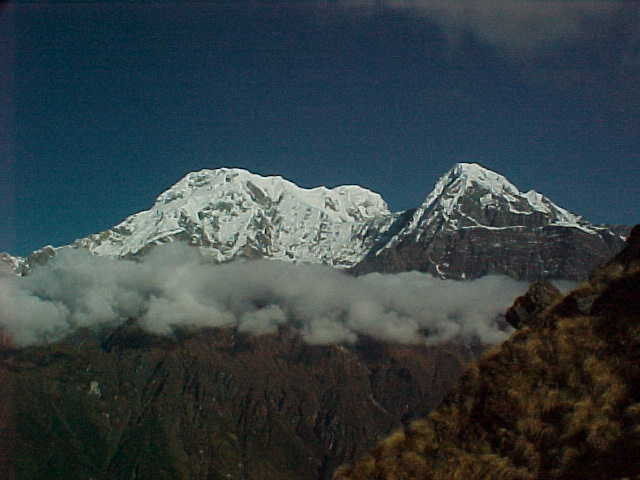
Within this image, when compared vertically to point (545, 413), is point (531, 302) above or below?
above

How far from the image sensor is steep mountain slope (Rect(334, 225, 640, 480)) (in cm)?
1192

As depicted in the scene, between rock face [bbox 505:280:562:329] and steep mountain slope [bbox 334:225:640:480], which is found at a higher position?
rock face [bbox 505:280:562:329]

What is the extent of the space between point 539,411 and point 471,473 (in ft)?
7.16

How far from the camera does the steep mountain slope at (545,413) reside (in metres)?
11.9

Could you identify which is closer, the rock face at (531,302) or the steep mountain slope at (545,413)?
the steep mountain slope at (545,413)

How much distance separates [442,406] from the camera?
16.2 m

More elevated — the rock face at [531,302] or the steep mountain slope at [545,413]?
the rock face at [531,302]

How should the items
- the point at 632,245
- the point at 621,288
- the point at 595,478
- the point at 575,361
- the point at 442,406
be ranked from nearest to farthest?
the point at 595,478 < the point at 575,361 < the point at 442,406 < the point at 621,288 < the point at 632,245

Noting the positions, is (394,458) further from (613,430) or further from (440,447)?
(613,430)

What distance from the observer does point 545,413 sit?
13.6m

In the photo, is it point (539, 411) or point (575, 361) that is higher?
point (575, 361)

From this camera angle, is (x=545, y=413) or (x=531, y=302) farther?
(x=531, y=302)

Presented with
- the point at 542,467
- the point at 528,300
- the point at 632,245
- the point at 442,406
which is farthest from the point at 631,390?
the point at 528,300

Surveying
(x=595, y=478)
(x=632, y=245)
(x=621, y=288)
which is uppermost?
(x=632, y=245)
